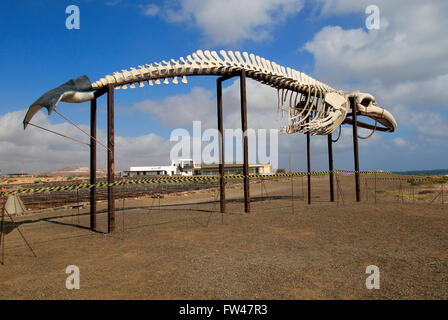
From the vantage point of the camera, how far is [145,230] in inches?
375

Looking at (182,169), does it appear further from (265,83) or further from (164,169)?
(265,83)

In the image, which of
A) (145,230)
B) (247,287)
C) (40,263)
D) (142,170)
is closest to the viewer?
→ (247,287)

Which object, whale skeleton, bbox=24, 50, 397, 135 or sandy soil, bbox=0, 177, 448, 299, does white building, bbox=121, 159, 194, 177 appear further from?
sandy soil, bbox=0, 177, 448, 299

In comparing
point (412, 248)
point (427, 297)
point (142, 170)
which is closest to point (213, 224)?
point (412, 248)

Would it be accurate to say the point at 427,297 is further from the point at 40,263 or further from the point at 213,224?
the point at 40,263

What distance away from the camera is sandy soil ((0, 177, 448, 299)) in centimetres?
457

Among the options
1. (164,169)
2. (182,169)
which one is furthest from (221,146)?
(164,169)

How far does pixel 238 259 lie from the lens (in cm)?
612

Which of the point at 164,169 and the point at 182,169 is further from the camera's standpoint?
the point at 164,169

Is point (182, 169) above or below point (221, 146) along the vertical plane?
below

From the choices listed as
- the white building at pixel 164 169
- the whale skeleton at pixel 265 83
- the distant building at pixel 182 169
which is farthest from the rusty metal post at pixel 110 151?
the white building at pixel 164 169

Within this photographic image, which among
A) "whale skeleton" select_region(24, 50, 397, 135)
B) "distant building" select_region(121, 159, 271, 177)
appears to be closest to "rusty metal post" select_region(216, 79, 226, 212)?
"whale skeleton" select_region(24, 50, 397, 135)
